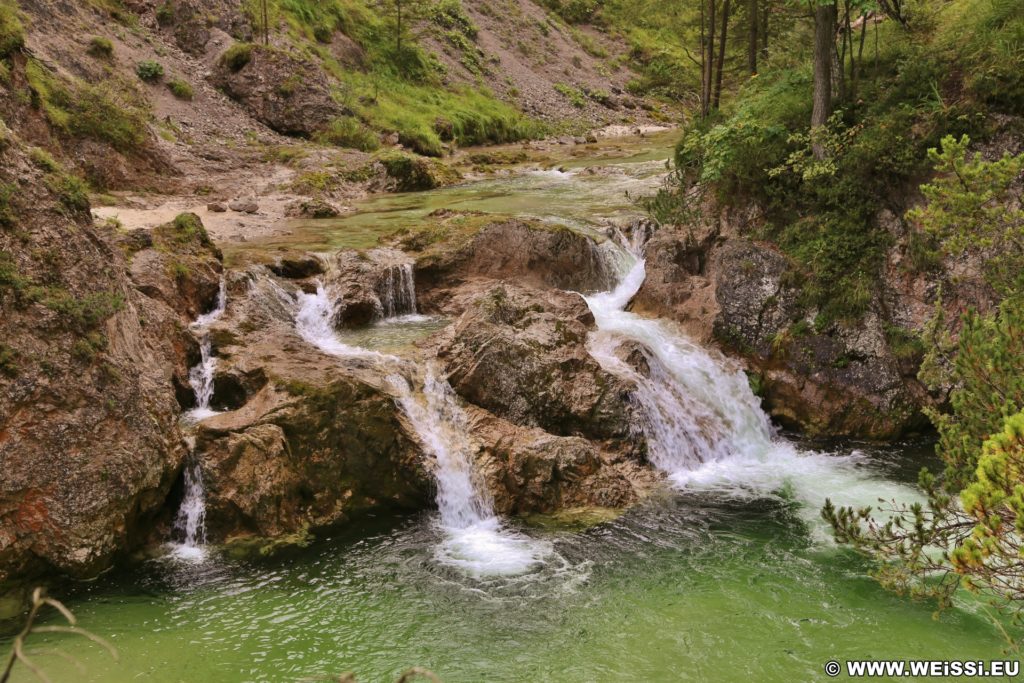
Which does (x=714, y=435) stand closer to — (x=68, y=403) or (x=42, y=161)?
(x=68, y=403)

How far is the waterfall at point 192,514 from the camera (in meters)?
9.14

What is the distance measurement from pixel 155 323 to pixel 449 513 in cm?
510

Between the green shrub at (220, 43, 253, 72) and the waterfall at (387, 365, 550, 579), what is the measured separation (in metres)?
23.5

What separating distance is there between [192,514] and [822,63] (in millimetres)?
12945

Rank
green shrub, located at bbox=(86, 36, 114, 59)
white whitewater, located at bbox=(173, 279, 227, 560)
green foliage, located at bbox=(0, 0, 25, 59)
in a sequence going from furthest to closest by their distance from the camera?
green shrub, located at bbox=(86, 36, 114, 59)
green foliage, located at bbox=(0, 0, 25, 59)
white whitewater, located at bbox=(173, 279, 227, 560)

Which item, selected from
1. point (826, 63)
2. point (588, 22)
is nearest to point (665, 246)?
point (826, 63)

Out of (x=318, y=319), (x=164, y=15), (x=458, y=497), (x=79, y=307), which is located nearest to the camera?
(x=79, y=307)

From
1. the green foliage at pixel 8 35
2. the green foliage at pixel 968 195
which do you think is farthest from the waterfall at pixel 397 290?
the green foliage at pixel 8 35

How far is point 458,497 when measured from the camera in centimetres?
1007

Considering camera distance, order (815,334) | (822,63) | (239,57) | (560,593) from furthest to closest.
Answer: (239,57) → (822,63) → (815,334) → (560,593)

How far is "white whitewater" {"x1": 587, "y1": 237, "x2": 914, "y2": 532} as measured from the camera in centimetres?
1080

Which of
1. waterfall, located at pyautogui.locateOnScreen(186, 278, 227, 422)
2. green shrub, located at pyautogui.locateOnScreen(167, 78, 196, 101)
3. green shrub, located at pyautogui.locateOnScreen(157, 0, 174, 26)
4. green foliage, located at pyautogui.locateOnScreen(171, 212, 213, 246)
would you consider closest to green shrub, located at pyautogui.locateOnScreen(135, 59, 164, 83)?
green shrub, located at pyautogui.locateOnScreen(167, 78, 196, 101)

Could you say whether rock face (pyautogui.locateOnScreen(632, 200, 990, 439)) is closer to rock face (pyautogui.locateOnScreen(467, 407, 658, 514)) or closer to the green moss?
rock face (pyautogui.locateOnScreen(467, 407, 658, 514))

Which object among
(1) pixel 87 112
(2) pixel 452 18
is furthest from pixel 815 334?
(2) pixel 452 18
